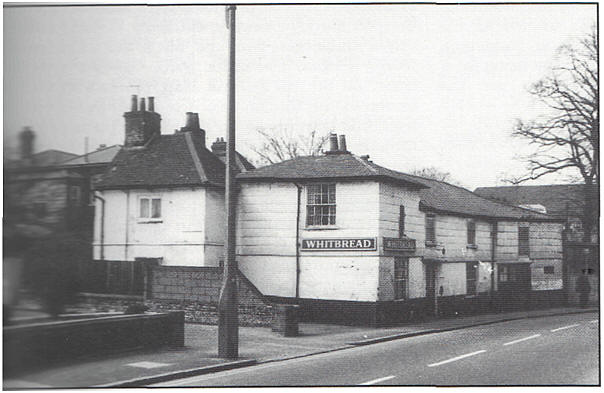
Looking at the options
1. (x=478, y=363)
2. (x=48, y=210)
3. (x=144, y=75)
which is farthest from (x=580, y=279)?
(x=48, y=210)

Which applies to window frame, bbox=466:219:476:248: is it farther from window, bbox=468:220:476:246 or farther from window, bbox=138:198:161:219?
window, bbox=138:198:161:219

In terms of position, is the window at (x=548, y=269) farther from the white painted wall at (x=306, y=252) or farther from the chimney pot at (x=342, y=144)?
the chimney pot at (x=342, y=144)

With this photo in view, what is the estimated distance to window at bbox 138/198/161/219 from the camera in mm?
16672

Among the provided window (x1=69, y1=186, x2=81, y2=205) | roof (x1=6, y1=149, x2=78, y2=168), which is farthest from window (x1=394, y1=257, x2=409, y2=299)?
roof (x1=6, y1=149, x2=78, y2=168)

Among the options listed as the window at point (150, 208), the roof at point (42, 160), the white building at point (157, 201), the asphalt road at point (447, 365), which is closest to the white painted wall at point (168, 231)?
the white building at point (157, 201)

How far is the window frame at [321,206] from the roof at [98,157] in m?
7.59

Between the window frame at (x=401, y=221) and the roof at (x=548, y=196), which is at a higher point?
the roof at (x=548, y=196)

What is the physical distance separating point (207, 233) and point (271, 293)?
11.5 ft

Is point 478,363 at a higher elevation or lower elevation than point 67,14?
lower

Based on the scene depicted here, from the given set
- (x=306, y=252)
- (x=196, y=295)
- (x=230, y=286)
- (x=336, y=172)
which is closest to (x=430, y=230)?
(x=336, y=172)

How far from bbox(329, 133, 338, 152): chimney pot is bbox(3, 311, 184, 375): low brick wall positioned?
675 centimetres

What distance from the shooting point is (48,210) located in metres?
10.8

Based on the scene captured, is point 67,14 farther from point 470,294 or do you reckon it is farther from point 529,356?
point 470,294

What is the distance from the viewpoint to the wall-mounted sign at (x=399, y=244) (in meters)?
20.9
